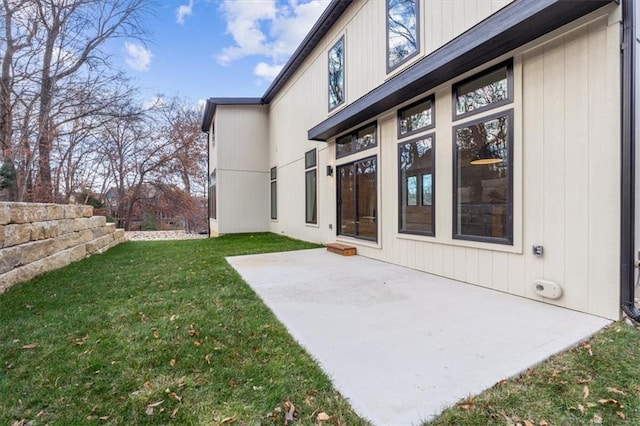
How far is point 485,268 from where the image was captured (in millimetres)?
3982

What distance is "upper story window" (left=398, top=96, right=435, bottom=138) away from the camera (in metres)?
4.76

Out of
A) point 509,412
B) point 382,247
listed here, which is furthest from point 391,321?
point 382,247

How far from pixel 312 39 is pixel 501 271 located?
725 cm

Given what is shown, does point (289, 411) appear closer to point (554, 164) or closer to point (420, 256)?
point (554, 164)

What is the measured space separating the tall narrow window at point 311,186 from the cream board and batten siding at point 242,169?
371 cm

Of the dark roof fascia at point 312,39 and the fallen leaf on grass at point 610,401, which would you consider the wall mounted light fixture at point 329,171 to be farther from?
the fallen leaf on grass at point 610,401

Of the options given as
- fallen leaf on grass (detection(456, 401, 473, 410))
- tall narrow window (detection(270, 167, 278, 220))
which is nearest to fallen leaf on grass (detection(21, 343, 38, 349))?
fallen leaf on grass (detection(456, 401, 473, 410))

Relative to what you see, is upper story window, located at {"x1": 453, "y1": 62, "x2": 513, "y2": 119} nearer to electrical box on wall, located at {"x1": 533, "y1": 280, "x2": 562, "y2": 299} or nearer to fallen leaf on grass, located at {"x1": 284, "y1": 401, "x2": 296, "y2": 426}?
electrical box on wall, located at {"x1": 533, "y1": 280, "x2": 562, "y2": 299}

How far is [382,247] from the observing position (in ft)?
19.4

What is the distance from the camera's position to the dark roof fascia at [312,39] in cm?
703

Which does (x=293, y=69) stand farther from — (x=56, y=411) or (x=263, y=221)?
(x=56, y=411)

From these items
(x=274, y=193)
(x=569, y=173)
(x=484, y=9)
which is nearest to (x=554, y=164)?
(x=569, y=173)

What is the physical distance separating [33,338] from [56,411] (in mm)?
1326

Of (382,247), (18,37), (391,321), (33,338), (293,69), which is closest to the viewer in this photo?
(33,338)
